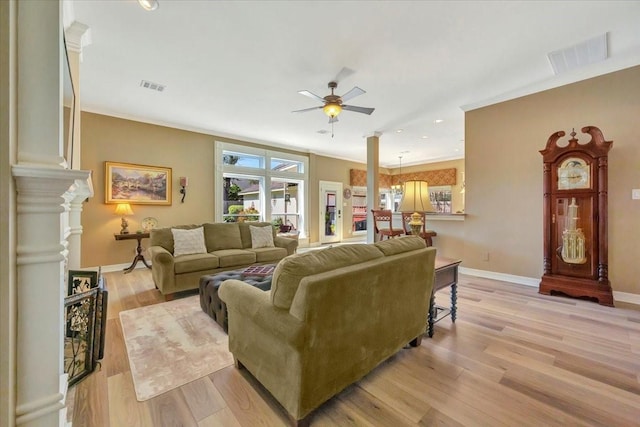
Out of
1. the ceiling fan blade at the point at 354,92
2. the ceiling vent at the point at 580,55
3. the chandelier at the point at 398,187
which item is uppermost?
the ceiling vent at the point at 580,55

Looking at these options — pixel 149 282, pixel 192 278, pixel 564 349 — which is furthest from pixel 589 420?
pixel 149 282

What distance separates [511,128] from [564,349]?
308 centimetres

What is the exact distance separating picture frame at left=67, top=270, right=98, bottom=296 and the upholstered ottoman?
0.89 metres

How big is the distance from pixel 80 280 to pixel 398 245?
2.51m

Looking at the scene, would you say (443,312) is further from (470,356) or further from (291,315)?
(291,315)

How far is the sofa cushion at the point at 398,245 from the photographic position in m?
1.79

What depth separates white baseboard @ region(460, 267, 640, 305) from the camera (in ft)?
9.81

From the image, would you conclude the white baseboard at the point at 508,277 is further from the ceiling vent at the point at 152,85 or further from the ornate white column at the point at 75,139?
the ceiling vent at the point at 152,85

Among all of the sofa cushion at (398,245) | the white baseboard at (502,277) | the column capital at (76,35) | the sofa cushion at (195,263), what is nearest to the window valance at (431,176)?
the white baseboard at (502,277)

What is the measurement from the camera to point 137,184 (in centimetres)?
483

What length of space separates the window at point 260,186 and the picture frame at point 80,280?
3770 millimetres

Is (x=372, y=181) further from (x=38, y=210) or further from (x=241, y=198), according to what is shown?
(x=38, y=210)

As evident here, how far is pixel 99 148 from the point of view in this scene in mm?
4484

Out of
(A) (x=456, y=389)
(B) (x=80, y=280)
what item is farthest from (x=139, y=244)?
(A) (x=456, y=389)
